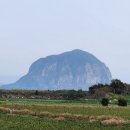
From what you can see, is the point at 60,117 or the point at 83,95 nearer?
the point at 60,117

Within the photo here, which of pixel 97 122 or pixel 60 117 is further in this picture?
pixel 60 117

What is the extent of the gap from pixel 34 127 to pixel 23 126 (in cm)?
122

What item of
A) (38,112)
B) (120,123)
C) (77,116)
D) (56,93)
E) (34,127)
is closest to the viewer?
(34,127)

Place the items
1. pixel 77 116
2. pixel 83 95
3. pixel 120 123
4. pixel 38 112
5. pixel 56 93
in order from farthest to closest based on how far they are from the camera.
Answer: pixel 56 93 < pixel 83 95 < pixel 38 112 < pixel 77 116 < pixel 120 123

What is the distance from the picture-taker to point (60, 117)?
165ft

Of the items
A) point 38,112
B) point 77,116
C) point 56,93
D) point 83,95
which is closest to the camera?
point 77,116

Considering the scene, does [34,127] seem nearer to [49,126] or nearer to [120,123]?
[49,126]

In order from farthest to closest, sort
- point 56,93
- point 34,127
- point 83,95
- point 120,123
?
point 56,93
point 83,95
point 120,123
point 34,127

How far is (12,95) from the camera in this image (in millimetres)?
121062

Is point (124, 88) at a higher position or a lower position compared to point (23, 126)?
higher

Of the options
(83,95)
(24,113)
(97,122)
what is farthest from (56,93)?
(97,122)

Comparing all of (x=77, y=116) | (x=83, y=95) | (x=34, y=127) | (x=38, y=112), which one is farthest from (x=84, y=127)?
(x=83, y=95)

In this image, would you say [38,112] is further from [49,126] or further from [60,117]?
[49,126]

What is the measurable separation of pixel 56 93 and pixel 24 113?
236 ft
